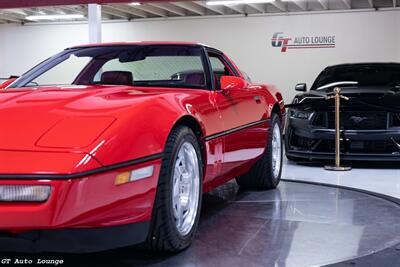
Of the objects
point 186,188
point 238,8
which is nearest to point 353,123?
point 186,188

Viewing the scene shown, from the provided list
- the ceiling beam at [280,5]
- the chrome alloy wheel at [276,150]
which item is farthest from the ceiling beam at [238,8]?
the chrome alloy wheel at [276,150]

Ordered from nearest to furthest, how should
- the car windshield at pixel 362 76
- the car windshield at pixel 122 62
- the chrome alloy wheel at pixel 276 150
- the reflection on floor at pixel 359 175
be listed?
the car windshield at pixel 122 62 → the chrome alloy wheel at pixel 276 150 → the reflection on floor at pixel 359 175 → the car windshield at pixel 362 76

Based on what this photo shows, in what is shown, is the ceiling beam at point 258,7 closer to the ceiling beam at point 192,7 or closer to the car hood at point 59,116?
the ceiling beam at point 192,7

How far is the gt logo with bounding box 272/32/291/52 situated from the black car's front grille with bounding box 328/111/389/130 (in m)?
6.29

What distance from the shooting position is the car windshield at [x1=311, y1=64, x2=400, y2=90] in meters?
7.21

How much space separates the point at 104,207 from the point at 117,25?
1247cm

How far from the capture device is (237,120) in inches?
150

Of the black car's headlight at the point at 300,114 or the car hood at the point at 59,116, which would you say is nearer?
the car hood at the point at 59,116

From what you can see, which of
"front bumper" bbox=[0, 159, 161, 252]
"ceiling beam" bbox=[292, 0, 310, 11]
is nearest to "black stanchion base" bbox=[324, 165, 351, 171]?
"front bumper" bbox=[0, 159, 161, 252]

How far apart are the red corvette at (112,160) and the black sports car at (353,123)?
3.12m

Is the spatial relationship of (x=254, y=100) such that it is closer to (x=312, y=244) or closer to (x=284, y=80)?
(x=312, y=244)

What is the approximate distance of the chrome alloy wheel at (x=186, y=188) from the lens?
2.84 meters

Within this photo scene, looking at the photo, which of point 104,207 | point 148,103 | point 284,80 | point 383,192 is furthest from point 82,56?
point 284,80

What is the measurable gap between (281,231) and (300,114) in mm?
3544
